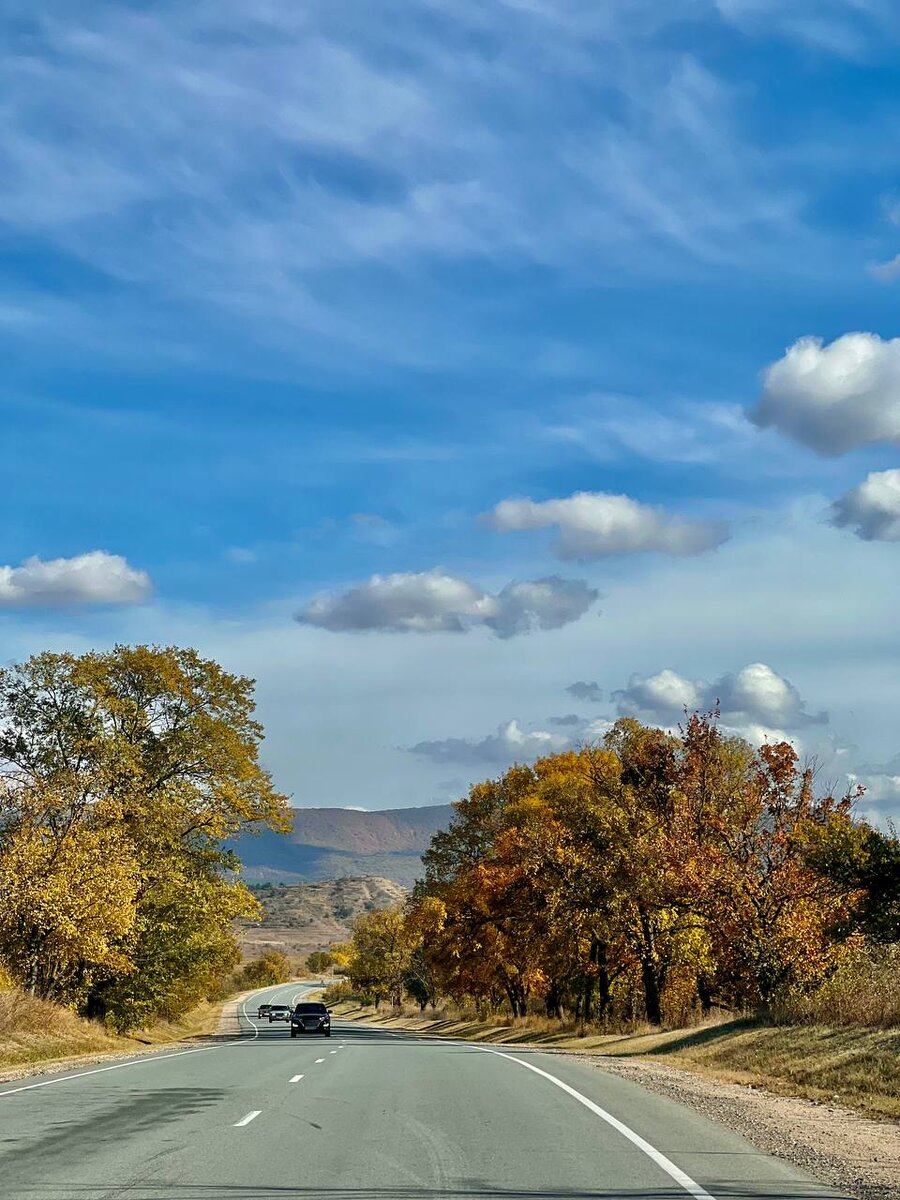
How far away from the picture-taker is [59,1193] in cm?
984

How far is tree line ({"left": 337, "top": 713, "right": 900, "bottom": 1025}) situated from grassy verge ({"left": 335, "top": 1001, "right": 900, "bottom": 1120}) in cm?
279

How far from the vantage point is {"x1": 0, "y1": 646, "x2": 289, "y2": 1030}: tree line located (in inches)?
1518

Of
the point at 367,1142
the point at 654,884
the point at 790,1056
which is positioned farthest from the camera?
the point at 654,884

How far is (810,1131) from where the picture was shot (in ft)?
50.1

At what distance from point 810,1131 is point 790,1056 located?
874 cm

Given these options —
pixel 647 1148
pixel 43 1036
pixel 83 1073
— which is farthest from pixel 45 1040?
pixel 647 1148

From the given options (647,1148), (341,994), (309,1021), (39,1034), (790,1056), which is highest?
(647,1148)

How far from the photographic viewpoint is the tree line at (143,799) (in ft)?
127

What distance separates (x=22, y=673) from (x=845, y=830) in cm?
3337

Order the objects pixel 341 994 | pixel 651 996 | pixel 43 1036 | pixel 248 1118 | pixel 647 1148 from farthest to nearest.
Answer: pixel 341 994 < pixel 651 996 < pixel 43 1036 < pixel 248 1118 < pixel 647 1148

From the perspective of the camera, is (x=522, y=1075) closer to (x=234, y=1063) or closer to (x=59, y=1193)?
(x=234, y=1063)

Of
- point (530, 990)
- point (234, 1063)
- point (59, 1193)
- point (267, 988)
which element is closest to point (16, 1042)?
point (234, 1063)

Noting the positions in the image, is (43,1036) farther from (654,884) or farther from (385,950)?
(385,950)

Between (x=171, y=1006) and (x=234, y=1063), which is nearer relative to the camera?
(x=234, y=1063)
